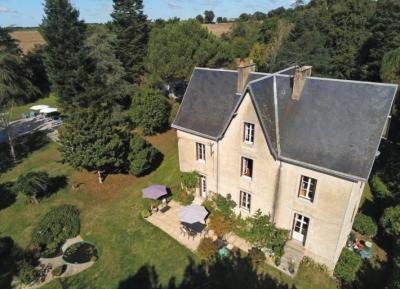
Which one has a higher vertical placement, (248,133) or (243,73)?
(243,73)

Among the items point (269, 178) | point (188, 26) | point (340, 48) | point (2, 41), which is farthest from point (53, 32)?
point (340, 48)

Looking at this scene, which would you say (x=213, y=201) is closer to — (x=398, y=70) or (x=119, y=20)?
(x=398, y=70)

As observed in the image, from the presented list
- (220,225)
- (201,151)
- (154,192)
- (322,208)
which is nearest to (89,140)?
(154,192)

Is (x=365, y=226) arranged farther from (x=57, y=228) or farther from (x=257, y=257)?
(x=57, y=228)

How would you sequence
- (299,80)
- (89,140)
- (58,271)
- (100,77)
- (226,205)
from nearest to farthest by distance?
(299,80), (58,271), (226,205), (89,140), (100,77)

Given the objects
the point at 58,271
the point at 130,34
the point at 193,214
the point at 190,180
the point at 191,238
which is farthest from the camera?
the point at 130,34

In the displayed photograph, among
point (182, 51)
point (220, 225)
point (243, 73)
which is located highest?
point (182, 51)
